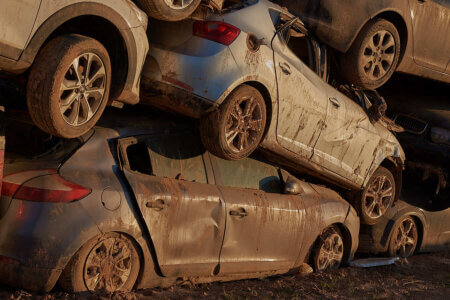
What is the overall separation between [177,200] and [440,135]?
18.0 feet

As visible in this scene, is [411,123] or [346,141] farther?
[411,123]

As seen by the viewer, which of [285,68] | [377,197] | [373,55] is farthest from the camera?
[377,197]

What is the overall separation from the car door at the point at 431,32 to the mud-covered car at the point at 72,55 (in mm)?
4772

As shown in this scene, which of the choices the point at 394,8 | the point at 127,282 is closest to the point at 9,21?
the point at 127,282

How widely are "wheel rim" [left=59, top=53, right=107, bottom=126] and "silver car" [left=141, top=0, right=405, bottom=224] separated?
94 centimetres

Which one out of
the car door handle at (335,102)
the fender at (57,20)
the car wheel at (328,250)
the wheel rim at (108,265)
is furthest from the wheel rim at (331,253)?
the fender at (57,20)

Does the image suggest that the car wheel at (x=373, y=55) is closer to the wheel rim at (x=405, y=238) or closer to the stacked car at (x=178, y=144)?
the stacked car at (x=178, y=144)

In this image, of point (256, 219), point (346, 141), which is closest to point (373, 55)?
point (346, 141)

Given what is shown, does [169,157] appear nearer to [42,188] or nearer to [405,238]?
[42,188]

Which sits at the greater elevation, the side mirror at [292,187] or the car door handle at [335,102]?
the car door handle at [335,102]

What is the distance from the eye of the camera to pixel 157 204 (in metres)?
5.84

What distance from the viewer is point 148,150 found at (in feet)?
20.2

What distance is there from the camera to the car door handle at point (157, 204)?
5784mm

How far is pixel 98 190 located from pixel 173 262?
106cm
